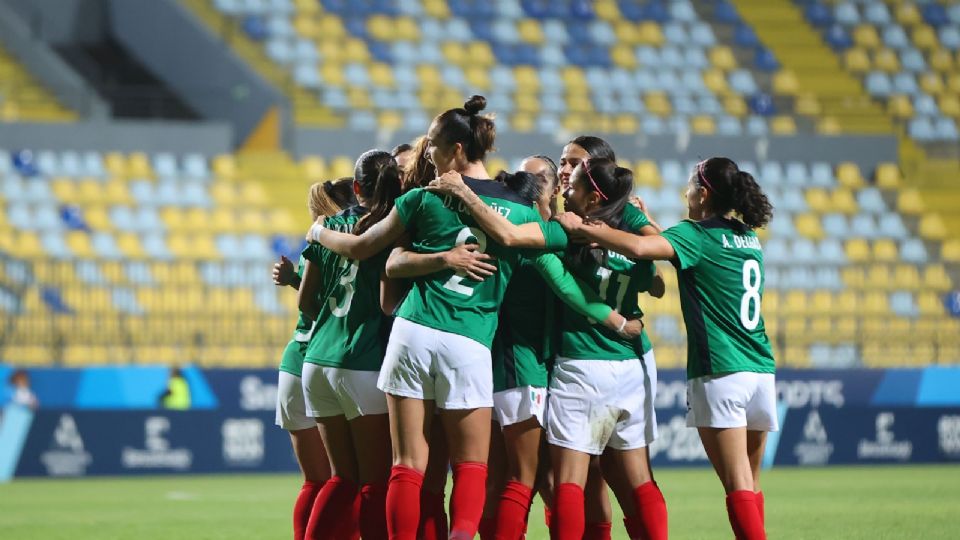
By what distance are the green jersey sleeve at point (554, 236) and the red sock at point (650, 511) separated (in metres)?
1.19

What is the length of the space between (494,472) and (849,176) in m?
18.9

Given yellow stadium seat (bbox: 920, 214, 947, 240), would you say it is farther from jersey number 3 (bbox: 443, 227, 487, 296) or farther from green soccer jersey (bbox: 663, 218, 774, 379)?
jersey number 3 (bbox: 443, 227, 487, 296)

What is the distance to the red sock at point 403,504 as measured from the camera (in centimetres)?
642

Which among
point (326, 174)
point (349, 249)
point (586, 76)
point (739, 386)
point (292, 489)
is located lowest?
point (292, 489)

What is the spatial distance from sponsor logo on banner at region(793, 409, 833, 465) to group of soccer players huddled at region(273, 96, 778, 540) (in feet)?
34.4

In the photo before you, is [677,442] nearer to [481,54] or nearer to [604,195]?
[604,195]

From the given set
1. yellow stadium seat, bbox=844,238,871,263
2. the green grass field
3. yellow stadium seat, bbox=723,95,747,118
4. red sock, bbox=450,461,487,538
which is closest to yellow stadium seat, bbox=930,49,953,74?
yellow stadium seat, bbox=723,95,747,118

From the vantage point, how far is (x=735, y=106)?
85.8 feet

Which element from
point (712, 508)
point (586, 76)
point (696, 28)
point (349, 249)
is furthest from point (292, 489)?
point (696, 28)

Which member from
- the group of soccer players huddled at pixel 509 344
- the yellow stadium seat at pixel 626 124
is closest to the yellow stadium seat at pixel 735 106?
the yellow stadium seat at pixel 626 124

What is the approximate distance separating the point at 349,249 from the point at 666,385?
1100 centimetres

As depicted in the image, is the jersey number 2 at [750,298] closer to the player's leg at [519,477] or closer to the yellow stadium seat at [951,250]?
the player's leg at [519,477]

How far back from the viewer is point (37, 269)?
18.0m

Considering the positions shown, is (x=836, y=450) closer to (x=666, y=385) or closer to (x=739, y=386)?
(x=666, y=385)
